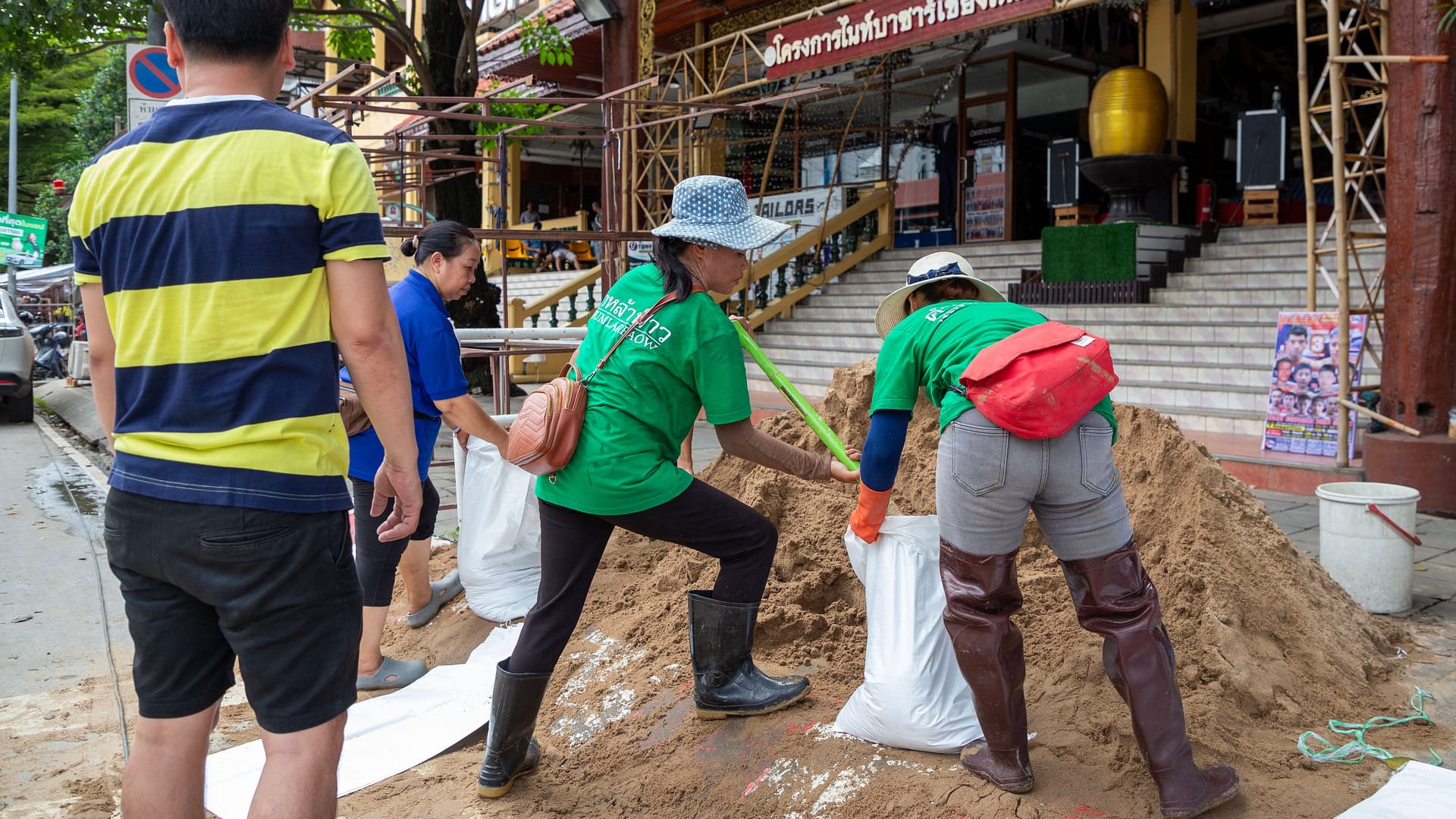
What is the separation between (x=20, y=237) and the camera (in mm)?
19891

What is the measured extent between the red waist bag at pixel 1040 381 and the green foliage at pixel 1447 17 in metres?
5.12

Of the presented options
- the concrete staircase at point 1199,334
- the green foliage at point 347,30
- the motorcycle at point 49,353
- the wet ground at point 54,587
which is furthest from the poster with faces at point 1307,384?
the motorcycle at point 49,353

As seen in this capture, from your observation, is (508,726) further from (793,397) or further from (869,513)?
(793,397)

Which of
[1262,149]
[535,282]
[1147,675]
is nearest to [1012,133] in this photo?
[1262,149]

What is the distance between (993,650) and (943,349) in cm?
77

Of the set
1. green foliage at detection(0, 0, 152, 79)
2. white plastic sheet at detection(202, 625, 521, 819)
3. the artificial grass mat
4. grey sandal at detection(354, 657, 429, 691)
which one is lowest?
white plastic sheet at detection(202, 625, 521, 819)

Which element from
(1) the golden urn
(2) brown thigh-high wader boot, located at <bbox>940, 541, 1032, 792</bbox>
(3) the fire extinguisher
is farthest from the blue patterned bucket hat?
(3) the fire extinguisher

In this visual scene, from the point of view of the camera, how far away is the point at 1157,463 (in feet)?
12.2

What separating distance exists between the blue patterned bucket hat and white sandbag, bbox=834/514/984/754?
902 millimetres

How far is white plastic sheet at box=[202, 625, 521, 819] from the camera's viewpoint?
3.10 meters

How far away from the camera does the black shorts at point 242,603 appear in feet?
5.72

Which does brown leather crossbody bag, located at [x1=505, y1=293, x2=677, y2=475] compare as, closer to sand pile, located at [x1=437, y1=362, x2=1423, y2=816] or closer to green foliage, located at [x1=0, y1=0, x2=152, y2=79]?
sand pile, located at [x1=437, y1=362, x2=1423, y2=816]

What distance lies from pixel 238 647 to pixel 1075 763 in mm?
2086

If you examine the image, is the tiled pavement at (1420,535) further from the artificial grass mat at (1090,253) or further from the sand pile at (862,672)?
the artificial grass mat at (1090,253)
